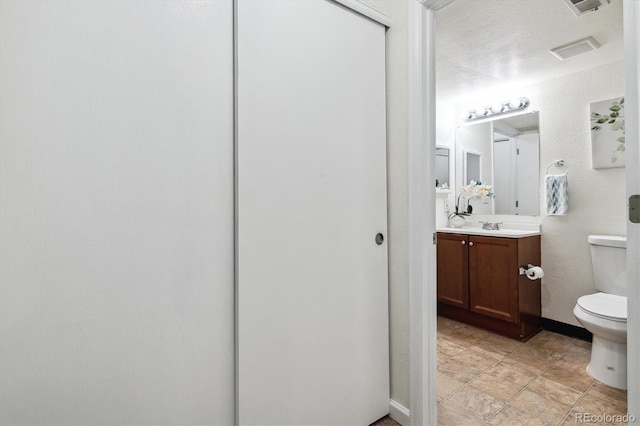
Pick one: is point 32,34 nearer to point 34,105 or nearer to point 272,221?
point 34,105

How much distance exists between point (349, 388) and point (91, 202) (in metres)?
1.23

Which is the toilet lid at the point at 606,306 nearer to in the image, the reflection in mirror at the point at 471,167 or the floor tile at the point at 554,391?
the floor tile at the point at 554,391

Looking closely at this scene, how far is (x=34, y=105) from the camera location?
30.9 inches

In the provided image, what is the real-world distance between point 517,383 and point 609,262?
3.98 ft

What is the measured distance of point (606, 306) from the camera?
2.02 metres

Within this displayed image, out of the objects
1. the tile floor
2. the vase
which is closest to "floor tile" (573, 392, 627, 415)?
the tile floor

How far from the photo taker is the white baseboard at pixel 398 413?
4.71 feet

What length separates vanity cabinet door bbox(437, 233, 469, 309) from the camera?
2779 millimetres

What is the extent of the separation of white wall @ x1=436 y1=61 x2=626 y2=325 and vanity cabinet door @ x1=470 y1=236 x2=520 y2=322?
0.57 meters

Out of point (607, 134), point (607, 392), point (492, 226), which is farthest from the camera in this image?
point (492, 226)

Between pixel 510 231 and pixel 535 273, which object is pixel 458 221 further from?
pixel 535 273

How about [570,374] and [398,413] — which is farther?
[570,374]

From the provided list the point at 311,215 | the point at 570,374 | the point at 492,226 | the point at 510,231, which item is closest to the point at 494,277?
the point at 510,231

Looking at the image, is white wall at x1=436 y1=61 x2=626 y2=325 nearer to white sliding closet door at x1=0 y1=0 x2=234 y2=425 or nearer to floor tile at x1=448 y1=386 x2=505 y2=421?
floor tile at x1=448 y1=386 x2=505 y2=421
